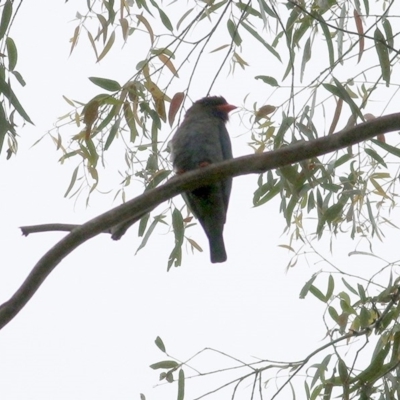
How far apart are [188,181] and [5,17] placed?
3.21ft

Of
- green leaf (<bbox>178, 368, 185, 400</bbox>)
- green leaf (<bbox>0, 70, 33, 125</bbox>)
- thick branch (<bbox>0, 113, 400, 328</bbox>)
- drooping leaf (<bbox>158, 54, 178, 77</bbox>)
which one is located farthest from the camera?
drooping leaf (<bbox>158, 54, 178, 77</bbox>)

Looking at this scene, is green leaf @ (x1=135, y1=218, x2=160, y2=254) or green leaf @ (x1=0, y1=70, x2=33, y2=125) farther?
green leaf @ (x1=135, y1=218, x2=160, y2=254)

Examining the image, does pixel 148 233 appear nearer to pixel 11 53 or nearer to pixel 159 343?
pixel 159 343

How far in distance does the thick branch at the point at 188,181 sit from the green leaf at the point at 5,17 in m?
0.90

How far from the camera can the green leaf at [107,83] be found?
339cm

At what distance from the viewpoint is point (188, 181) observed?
105 inches

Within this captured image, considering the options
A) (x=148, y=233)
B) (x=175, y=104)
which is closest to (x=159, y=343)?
(x=148, y=233)

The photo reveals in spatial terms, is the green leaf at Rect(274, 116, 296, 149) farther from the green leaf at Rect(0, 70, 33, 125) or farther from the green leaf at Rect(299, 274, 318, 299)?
the green leaf at Rect(0, 70, 33, 125)

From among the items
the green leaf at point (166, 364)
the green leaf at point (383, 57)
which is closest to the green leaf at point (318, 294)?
the green leaf at point (166, 364)

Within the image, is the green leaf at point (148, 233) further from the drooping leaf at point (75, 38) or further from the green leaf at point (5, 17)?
the green leaf at point (5, 17)

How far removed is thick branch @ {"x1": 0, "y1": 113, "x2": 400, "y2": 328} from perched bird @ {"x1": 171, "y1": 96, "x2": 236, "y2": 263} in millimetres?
1461

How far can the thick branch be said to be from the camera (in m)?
2.52

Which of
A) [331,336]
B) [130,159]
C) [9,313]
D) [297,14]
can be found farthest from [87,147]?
[9,313]

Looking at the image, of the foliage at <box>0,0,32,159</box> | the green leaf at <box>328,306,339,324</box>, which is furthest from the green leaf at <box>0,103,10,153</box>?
the green leaf at <box>328,306,339,324</box>
